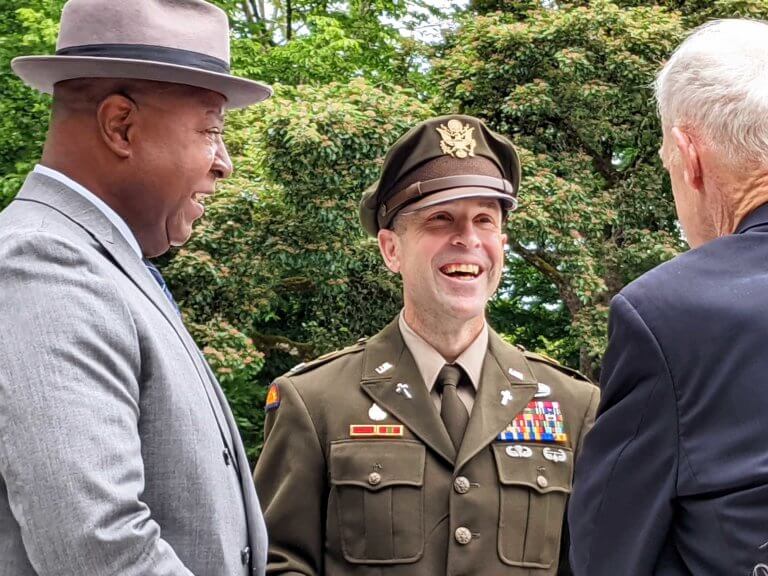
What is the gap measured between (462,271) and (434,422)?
15.9 inches

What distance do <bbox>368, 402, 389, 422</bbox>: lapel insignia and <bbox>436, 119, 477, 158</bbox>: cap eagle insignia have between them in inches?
28.9

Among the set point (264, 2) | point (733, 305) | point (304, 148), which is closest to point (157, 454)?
point (733, 305)

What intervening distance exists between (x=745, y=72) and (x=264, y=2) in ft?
61.0

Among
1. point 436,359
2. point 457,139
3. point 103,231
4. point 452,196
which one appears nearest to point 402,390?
point 436,359

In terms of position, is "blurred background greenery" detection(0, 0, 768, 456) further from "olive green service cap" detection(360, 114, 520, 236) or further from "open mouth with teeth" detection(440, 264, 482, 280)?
"open mouth with teeth" detection(440, 264, 482, 280)

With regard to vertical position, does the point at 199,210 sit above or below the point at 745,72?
below

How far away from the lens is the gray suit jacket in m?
1.54

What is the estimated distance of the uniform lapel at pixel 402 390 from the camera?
2.73 m

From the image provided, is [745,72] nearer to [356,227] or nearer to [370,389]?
[370,389]

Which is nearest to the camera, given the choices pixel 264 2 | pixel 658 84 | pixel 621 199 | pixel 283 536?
pixel 658 84

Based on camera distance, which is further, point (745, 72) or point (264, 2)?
point (264, 2)

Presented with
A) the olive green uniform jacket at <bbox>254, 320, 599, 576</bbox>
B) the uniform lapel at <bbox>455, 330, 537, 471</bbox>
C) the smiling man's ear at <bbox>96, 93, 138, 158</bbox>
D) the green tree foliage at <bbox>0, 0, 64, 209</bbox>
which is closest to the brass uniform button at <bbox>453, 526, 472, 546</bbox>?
the olive green uniform jacket at <bbox>254, 320, 599, 576</bbox>

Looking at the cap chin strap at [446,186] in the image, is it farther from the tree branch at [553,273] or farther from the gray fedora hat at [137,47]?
the tree branch at [553,273]

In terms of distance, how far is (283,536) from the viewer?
2.65 meters
